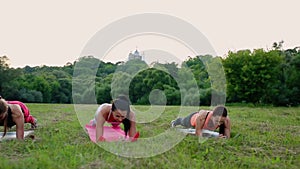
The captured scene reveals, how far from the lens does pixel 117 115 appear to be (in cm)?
483

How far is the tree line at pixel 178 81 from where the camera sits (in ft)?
24.7

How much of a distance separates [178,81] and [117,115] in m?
5.61

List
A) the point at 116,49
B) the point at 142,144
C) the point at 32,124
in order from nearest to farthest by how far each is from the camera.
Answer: the point at 142,144
the point at 116,49
the point at 32,124

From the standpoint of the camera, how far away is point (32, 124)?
671cm

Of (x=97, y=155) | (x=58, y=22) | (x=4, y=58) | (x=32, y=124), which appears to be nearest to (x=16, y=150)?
(x=97, y=155)

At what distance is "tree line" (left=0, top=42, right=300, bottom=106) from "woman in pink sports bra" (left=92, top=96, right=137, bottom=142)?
1012mm

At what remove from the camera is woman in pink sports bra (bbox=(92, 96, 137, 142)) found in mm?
4730

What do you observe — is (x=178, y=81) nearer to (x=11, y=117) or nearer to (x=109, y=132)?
(x=109, y=132)

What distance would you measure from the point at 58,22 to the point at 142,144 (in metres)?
10.5

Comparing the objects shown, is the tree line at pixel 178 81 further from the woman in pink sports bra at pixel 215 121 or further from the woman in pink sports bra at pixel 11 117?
the woman in pink sports bra at pixel 215 121

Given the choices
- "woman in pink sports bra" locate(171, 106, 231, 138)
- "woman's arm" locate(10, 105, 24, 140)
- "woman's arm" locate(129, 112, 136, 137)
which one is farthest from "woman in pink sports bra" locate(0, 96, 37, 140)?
"woman in pink sports bra" locate(171, 106, 231, 138)

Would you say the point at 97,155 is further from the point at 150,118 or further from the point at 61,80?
the point at 61,80

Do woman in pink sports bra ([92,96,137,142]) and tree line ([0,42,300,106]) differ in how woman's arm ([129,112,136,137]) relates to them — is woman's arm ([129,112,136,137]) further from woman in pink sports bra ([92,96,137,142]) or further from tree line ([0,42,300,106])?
Result: tree line ([0,42,300,106])

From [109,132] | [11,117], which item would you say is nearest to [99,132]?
[109,132]
